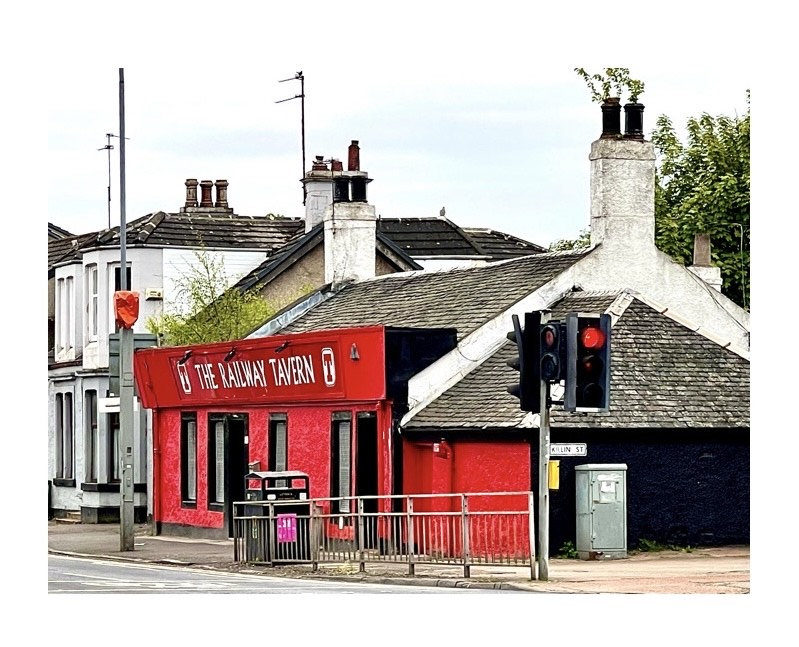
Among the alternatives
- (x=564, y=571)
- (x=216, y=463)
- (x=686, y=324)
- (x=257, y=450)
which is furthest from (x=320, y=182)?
(x=564, y=571)

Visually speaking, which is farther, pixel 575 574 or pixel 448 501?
pixel 448 501

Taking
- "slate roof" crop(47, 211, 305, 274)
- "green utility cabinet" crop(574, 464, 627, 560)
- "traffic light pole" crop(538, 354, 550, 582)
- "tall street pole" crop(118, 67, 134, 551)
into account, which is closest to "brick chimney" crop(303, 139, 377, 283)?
"slate roof" crop(47, 211, 305, 274)

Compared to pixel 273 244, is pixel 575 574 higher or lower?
lower

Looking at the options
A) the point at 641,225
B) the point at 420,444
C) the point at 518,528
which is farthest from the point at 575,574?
the point at 641,225

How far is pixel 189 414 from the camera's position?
38.2 metres

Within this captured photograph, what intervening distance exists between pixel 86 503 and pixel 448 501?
1926 cm

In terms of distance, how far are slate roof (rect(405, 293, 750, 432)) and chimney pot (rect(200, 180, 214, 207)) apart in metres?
28.8

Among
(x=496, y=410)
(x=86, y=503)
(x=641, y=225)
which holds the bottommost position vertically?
(x=86, y=503)

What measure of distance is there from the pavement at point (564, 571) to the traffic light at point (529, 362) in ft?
7.36

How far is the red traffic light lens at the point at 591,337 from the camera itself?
70.0 ft

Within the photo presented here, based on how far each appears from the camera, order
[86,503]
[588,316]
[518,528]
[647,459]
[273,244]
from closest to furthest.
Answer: [588,316], [518,528], [647,459], [86,503], [273,244]

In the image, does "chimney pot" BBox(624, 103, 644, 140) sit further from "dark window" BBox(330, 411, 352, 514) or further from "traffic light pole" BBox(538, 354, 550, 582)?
"traffic light pole" BBox(538, 354, 550, 582)

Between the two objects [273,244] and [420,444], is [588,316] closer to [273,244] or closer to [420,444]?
[420,444]

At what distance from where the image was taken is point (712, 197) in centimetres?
5522
